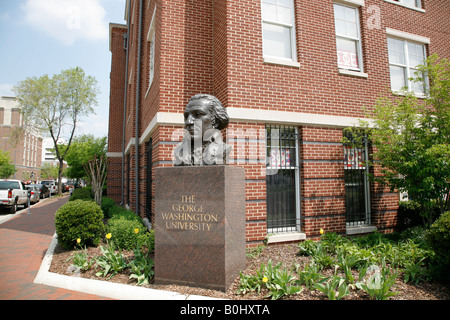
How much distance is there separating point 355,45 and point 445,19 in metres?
5.14

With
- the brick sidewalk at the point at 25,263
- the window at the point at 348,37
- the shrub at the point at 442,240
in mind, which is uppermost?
the window at the point at 348,37

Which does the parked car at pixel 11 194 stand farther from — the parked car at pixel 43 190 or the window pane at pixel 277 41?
the window pane at pixel 277 41

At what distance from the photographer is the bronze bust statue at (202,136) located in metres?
4.40

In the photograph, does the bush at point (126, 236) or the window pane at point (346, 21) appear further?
the window pane at point (346, 21)

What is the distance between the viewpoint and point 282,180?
682 cm

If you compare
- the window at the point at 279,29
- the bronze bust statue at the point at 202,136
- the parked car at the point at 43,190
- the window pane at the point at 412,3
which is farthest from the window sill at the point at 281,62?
the parked car at the point at 43,190

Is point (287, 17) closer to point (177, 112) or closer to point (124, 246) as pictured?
point (177, 112)

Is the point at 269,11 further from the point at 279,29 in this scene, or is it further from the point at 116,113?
the point at 116,113

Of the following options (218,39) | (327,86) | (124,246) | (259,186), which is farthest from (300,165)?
(124,246)

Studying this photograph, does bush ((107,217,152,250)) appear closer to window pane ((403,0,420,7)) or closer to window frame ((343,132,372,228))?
window frame ((343,132,372,228))

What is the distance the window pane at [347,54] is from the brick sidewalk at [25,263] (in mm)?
8328

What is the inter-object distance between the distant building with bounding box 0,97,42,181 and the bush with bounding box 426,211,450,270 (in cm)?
4980

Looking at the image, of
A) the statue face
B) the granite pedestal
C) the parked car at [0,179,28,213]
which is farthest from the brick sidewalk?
the parked car at [0,179,28,213]

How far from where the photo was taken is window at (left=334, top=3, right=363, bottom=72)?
7906 mm
